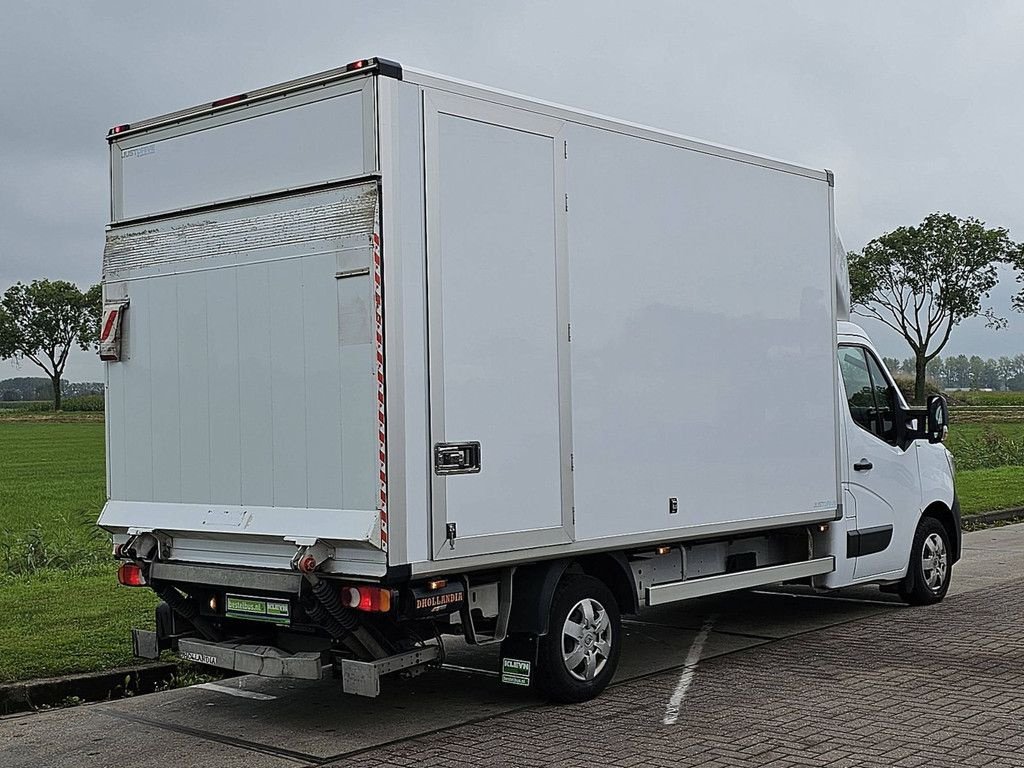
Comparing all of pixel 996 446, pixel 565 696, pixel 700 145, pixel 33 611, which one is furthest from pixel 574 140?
pixel 996 446

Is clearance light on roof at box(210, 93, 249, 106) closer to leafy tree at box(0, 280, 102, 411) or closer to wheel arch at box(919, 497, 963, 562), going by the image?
wheel arch at box(919, 497, 963, 562)

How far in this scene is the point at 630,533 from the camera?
795cm

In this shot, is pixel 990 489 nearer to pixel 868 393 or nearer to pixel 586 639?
pixel 868 393

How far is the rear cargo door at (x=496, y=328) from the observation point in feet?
22.5

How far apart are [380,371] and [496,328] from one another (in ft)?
2.86

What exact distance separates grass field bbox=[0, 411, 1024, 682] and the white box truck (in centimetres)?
150

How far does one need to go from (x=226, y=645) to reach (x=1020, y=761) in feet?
13.7

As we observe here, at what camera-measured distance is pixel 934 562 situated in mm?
11242

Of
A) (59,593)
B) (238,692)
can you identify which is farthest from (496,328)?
(59,593)

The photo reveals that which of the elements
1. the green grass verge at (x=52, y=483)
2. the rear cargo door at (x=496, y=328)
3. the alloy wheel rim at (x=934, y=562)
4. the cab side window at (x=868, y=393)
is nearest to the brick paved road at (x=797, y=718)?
the rear cargo door at (x=496, y=328)

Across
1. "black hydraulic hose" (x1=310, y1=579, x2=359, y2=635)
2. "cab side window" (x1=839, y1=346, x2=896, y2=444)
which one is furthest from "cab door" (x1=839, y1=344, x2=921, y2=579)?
"black hydraulic hose" (x1=310, y1=579, x2=359, y2=635)

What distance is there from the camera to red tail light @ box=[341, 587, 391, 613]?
665 centimetres

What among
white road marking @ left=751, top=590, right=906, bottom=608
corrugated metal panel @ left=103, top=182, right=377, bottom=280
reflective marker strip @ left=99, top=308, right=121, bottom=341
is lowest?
white road marking @ left=751, top=590, right=906, bottom=608

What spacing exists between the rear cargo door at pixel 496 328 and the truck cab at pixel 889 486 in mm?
3427
